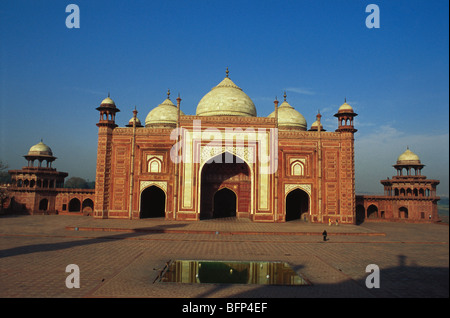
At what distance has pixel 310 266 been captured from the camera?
9.88 meters

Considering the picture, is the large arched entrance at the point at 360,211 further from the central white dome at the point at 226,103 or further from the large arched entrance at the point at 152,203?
the large arched entrance at the point at 152,203

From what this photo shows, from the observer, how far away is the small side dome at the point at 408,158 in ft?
95.8

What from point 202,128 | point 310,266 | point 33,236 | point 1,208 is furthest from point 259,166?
point 1,208

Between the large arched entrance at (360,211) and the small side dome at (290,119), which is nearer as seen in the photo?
the large arched entrance at (360,211)

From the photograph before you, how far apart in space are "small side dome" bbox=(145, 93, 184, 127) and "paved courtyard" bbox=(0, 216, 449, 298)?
39.4ft

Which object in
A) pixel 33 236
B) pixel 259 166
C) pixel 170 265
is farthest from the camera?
pixel 259 166

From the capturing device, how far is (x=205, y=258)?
10758 mm

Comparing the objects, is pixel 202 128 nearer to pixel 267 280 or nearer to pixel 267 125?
pixel 267 125

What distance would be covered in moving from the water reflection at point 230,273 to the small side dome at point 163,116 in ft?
64.6

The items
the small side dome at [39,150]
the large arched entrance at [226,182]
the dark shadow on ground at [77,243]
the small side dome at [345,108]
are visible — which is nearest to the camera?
the dark shadow on ground at [77,243]

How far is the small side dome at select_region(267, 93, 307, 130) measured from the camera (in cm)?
2878

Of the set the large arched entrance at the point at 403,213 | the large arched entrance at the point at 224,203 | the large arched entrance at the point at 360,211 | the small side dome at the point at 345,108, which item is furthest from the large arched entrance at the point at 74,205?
the large arched entrance at the point at 403,213

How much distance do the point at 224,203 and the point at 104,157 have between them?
10.4 metres
